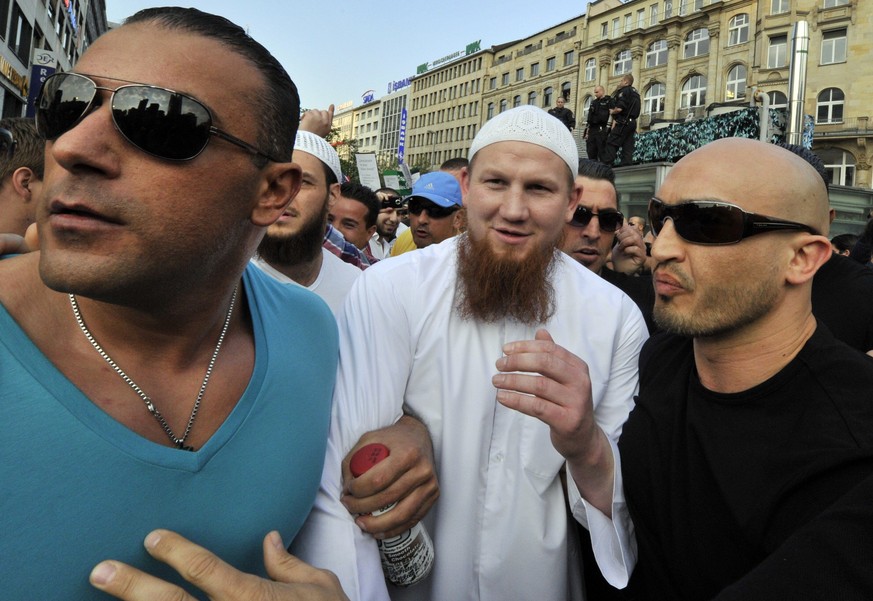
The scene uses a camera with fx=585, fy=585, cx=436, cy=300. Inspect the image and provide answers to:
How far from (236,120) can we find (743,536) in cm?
162

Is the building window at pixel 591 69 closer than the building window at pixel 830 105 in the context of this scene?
No

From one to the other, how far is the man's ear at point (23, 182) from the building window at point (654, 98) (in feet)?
165

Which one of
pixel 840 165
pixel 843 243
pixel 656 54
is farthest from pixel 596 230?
pixel 656 54

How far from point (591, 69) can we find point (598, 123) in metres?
45.8

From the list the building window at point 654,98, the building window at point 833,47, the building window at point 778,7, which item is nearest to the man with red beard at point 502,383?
the building window at point 833,47

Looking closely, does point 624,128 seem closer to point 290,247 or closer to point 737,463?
point 290,247

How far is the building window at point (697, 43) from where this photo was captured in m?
44.1

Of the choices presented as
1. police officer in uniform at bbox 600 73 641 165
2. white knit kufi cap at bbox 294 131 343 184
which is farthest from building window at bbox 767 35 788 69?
white knit kufi cap at bbox 294 131 343 184

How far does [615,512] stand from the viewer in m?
1.89

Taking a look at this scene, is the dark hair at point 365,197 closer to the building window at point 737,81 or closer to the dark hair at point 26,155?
the dark hair at point 26,155

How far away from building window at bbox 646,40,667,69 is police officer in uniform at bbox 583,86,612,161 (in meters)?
40.0

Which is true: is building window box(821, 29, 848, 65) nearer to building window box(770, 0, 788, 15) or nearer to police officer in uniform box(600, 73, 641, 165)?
building window box(770, 0, 788, 15)

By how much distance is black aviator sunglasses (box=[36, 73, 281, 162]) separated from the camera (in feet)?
3.68

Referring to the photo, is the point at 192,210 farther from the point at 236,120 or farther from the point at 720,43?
the point at 720,43
